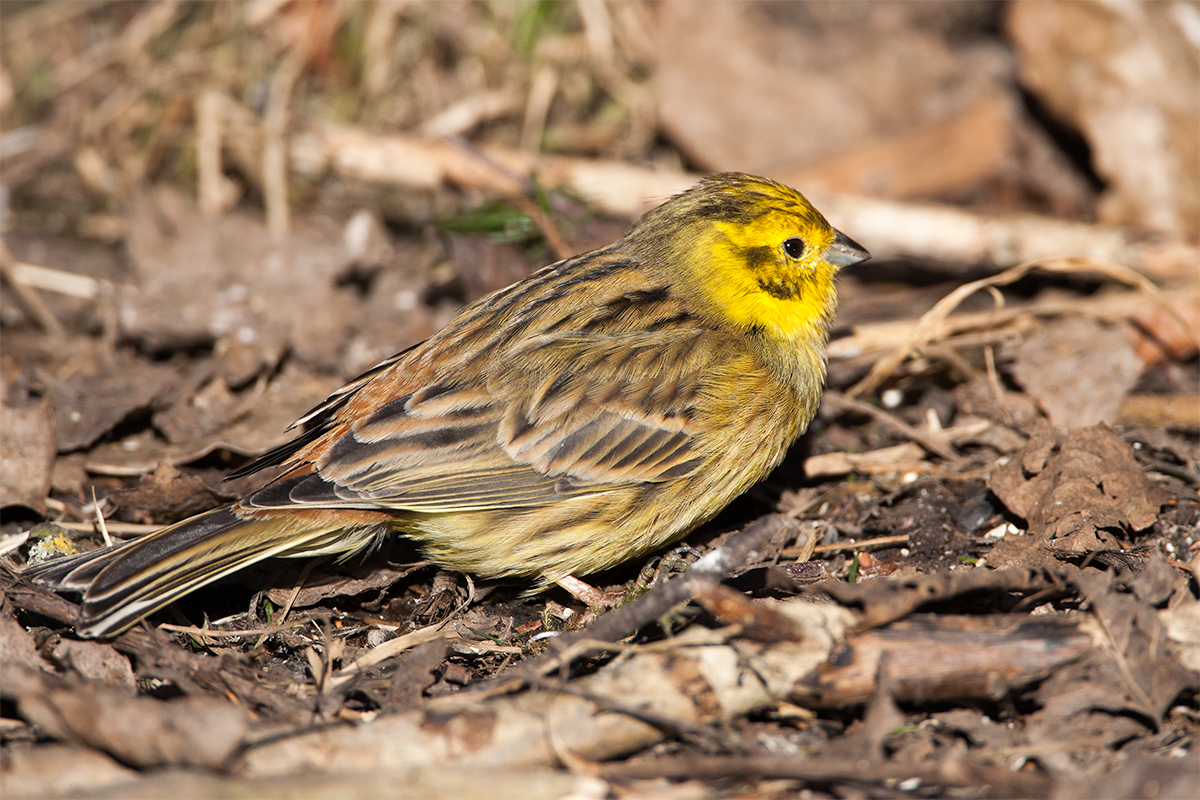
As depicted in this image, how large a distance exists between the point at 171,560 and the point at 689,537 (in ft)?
7.17

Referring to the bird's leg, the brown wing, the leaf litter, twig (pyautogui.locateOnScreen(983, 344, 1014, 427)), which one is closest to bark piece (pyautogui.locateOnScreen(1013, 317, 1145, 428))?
the leaf litter

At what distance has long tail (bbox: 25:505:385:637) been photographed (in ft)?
12.8

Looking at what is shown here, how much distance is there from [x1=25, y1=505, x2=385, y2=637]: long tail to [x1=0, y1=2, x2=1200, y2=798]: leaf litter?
15 centimetres

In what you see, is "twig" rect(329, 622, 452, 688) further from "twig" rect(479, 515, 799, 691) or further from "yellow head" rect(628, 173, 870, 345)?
"yellow head" rect(628, 173, 870, 345)

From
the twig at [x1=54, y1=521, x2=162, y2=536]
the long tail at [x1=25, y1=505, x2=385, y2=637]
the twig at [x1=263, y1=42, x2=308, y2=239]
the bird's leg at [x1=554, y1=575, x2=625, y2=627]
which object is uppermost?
the twig at [x1=263, y1=42, x2=308, y2=239]

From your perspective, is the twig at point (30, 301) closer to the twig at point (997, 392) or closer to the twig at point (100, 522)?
the twig at point (100, 522)

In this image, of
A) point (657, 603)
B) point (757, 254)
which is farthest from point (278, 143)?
point (657, 603)

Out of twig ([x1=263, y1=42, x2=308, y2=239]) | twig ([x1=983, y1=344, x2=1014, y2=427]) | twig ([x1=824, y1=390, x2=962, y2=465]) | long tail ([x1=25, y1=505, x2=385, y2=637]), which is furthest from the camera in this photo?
twig ([x1=263, y1=42, x2=308, y2=239])

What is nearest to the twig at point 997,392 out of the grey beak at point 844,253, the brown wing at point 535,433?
the grey beak at point 844,253

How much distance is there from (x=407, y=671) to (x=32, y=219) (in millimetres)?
5488

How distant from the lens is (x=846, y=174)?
24.7 feet

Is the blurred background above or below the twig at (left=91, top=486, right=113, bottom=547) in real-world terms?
above

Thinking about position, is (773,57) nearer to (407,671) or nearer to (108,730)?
(407,671)

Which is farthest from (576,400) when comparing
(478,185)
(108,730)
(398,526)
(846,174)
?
(846,174)
